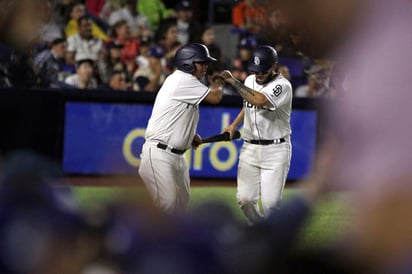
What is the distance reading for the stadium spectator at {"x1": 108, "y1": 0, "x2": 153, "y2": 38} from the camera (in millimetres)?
15711

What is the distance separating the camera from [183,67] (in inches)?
328

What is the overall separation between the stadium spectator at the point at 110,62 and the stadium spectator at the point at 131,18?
3.20ft

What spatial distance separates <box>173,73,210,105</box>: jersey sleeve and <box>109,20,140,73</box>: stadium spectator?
22.1ft

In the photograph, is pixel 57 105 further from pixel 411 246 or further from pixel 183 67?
pixel 411 246

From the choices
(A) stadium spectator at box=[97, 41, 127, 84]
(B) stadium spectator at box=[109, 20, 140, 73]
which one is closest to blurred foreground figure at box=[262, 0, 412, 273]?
(A) stadium spectator at box=[97, 41, 127, 84]

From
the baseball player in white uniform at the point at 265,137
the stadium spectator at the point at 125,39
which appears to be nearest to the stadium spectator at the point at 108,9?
the stadium spectator at the point at 125,39

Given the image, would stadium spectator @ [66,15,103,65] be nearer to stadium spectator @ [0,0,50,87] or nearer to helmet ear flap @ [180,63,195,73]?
helmet ear flap @ [180,63,195,73]

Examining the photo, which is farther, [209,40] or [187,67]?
[209,40]

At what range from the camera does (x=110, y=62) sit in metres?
14.6

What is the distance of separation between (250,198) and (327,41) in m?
8.00

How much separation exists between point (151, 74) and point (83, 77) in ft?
3.85

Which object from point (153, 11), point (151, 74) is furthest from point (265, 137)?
point (153, 11)

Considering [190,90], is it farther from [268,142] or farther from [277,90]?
[268,142]

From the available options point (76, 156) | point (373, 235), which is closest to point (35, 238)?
point (373, 235)
